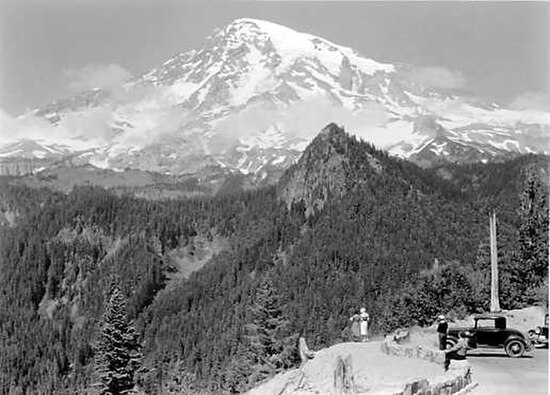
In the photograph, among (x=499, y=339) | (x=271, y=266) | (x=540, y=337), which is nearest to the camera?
(x=499, y=339)

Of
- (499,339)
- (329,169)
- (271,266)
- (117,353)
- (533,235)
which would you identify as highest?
(329,169)

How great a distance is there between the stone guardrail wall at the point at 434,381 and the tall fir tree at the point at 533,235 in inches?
658

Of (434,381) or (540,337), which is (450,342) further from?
(434,381)

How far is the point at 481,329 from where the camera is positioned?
23.7 m

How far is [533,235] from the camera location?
44375mm

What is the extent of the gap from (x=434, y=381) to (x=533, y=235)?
3001 cm

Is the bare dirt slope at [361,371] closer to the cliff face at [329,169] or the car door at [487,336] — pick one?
the car door at [487,336]

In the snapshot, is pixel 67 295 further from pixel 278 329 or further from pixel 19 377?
pixel 278 329

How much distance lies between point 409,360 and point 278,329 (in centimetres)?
2308

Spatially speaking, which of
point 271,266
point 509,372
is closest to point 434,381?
point 509,372

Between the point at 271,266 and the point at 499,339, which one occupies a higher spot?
the point at 271,266

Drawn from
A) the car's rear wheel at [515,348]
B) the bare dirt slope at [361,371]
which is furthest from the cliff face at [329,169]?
the car's rear wheel at [515,348]

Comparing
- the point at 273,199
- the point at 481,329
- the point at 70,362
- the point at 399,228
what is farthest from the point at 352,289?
the point at 481,329

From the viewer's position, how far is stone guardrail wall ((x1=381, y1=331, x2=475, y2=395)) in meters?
15.0
